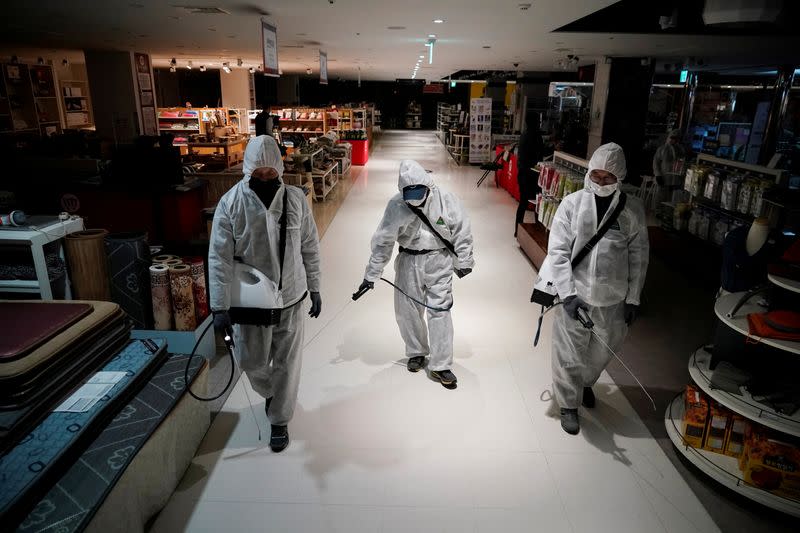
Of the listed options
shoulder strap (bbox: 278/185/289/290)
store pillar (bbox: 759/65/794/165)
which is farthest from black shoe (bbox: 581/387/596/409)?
store pillar (bbox: 759/65/794/165)

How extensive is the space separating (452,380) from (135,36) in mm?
8195

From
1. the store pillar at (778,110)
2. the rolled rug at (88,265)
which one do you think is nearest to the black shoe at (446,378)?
the rolled rug at (88,265)

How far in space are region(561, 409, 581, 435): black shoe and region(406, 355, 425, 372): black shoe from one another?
1.08 meters

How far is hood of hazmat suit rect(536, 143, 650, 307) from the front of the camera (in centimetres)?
290

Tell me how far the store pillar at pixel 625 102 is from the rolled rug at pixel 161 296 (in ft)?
31.6

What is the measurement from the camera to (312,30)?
7336mm

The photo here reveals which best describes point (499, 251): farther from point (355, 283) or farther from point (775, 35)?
point (775, 35)

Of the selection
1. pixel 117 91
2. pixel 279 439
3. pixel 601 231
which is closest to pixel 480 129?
pixel 117 91

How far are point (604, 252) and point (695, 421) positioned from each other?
1068mm

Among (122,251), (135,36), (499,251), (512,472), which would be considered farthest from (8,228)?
(135,36)

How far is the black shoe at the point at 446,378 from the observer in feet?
11.6

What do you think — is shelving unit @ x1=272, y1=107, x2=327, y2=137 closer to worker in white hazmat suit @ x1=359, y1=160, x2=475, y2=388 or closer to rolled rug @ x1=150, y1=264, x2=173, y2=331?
rolled rug @ x1=150, y1=264, x2=173, y2=331

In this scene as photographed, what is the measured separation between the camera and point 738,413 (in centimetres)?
269

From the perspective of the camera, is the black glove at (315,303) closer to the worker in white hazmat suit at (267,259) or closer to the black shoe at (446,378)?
the worker in white hazmat suit at (267,259)
